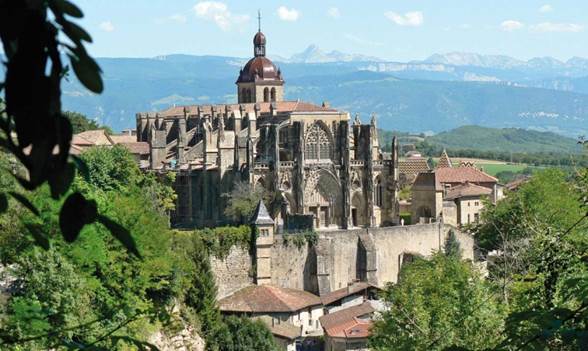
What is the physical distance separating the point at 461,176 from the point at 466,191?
853cm

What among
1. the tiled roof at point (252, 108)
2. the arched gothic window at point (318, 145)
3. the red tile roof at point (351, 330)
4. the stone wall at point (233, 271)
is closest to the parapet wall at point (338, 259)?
the stone wall at point (233, 271)

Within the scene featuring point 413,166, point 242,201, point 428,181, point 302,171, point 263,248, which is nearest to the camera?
point 263,248

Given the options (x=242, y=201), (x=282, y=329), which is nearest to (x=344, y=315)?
Answer: (x=282, y=329)

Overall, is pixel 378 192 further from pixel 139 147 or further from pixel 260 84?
pixel 260 84

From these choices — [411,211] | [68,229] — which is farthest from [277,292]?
[68,229]

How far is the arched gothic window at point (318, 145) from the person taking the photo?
59.3 meters

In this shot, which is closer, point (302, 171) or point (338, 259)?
point (338, 259)

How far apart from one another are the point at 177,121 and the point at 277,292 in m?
31.5

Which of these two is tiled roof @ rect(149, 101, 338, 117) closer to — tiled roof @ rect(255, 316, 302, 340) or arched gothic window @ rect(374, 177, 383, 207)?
arched gothic window @ rect(374, 177, 383, 207)

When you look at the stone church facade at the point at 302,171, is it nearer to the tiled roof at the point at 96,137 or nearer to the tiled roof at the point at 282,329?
the tiled roof at the point at 96,137

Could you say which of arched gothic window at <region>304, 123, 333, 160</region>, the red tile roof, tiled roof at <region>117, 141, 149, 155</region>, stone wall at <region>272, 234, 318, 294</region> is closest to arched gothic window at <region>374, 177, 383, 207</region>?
arched gothic window at <region>304, 123, 333, 160</region>

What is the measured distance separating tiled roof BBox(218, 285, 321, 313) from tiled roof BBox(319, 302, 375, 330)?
1.07m

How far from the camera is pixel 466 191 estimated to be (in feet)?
227

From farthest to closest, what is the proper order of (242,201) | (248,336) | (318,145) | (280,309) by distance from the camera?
(318,145) < (242,201) < (280,309) < (248,336)
